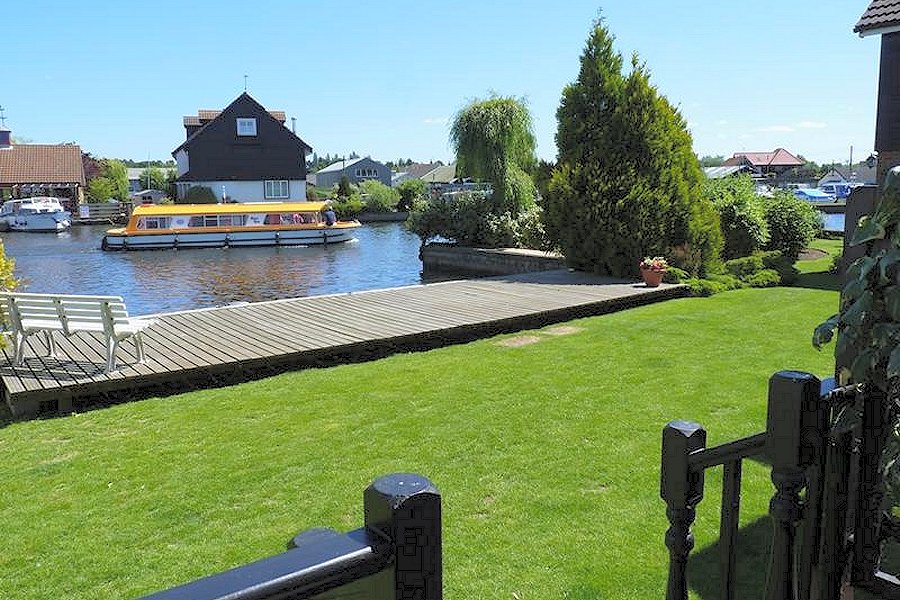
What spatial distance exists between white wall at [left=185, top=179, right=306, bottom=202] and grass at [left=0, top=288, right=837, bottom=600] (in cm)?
4717

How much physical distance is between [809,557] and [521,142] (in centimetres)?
2517

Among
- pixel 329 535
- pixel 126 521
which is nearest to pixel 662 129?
pixel 126 521

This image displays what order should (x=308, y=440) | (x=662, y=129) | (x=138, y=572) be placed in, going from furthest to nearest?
(x=662, y=129) → (x=308, y=440) → (x=138, y=572)

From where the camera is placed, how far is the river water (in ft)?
74.1

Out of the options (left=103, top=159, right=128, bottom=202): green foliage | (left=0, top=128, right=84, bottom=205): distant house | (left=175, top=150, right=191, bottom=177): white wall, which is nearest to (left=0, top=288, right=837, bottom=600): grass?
(left=175, top=150, right=191, bottom=177): white wall

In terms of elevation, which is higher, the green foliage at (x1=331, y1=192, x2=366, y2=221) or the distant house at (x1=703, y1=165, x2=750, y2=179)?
the distant house at (x1=703, y1=165, x2=750, y2=179)

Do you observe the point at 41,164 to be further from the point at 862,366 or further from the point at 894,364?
the point at 894,364

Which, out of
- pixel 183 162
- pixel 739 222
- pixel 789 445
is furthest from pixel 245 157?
pixel 789 445

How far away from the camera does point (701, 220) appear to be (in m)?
15.0

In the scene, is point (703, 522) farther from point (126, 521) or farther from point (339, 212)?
point (339, 212)

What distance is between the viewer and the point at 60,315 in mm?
7703

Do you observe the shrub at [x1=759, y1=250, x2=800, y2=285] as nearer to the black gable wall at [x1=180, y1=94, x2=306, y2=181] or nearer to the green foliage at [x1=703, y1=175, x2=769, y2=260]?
the green foliage at [x1=703, y1=175, x2=769, y2=260]

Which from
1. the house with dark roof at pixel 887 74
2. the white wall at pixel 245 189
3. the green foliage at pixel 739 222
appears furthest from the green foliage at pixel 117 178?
the house with dark roof at pixel 887 74

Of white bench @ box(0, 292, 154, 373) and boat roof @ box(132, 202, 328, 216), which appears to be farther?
boat roof @ box(132, 202, 328, 216)
